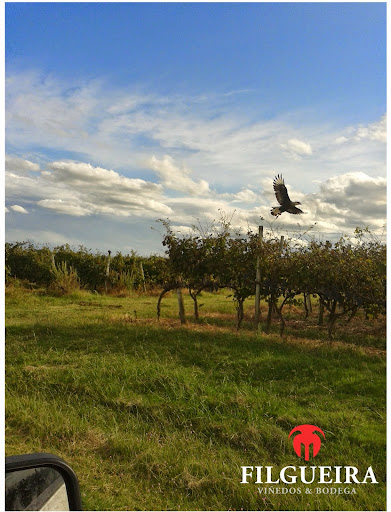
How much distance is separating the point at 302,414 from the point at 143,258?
17.0 m

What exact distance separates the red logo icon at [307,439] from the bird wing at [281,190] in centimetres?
644

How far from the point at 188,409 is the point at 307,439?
1286mm

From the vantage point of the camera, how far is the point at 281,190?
10.1m

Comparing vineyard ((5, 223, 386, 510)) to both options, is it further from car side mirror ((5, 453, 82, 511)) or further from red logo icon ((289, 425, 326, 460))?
car side mirror ((5, 453, 82, 511))

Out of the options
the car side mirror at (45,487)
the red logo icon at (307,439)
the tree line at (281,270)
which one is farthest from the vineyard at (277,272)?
the car side mirror at (45,487)

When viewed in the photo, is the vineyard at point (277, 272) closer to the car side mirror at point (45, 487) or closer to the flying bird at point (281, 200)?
the flying bird at point (281, 200)

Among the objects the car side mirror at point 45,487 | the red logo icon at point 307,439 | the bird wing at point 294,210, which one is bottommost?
the red logo icon at point 307,439

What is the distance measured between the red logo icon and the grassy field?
2.3 inches

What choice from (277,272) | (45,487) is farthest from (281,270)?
(45,487)

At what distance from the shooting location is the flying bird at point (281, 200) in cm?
1003

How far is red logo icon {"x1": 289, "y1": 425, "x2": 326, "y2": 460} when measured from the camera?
399 cm

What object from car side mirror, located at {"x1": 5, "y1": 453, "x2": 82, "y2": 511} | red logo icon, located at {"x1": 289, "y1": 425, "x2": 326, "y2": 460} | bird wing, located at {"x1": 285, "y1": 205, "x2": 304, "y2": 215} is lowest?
red logo icon, located at {"x1": 289, "y1": 425, "x2": 326, "y2": 460}

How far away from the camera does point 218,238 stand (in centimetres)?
1039

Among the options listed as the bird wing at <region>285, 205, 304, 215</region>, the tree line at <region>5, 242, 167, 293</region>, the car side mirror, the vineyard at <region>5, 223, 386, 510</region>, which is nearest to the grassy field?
the vineyard at <region>5, 223, 386, 510</region>
